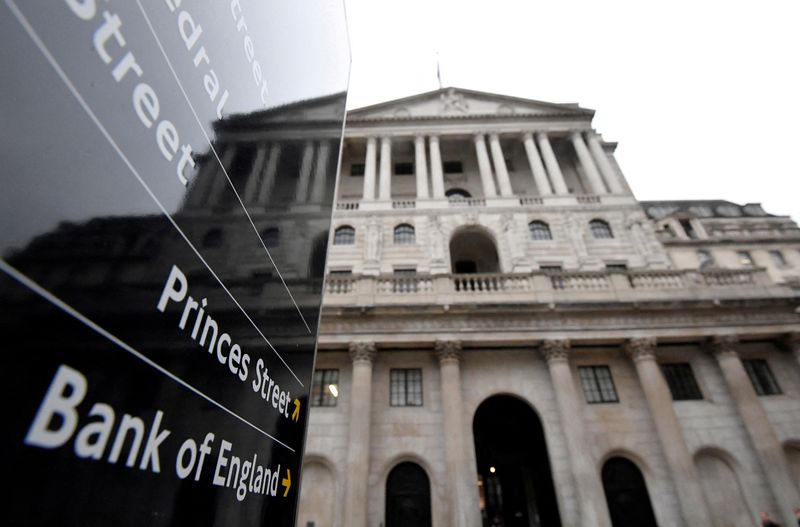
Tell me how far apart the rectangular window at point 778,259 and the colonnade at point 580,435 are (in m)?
28.2

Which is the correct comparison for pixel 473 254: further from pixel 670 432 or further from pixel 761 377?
pixel 761 377

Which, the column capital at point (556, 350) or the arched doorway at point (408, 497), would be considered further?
the column capital at point (556, 350)

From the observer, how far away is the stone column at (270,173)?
8.05ft

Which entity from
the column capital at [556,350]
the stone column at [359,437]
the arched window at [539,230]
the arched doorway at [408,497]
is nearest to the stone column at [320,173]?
the stone column at [359,437]

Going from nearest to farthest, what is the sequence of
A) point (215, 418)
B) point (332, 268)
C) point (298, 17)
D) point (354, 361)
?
1. point (215, 418)
2. point (298, 17)
3. point (354, 361)
4. point (332, 268)

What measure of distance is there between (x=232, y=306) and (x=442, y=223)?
62.9 feet

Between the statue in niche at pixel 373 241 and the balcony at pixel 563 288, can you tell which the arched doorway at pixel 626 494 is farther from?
the statue in niche at pixel 373 241

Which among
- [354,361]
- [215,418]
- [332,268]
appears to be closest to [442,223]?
[332,268]

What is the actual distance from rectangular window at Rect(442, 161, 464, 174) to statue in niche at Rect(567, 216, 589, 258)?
8.25 metres

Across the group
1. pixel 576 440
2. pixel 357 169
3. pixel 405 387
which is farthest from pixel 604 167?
pixel 405 387

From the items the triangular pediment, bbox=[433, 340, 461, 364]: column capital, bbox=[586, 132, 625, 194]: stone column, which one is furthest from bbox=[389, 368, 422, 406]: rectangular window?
the triangular pediment

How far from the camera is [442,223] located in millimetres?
20750

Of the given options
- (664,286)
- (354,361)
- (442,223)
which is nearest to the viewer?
(354,361)

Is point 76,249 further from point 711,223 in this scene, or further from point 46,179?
point 711,223
